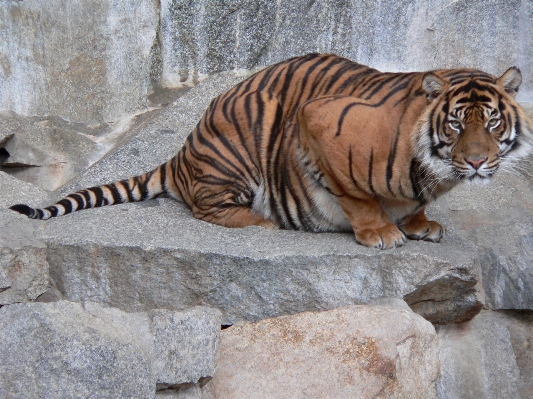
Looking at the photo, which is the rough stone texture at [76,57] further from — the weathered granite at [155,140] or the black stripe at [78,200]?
the black stripe at [78,200]

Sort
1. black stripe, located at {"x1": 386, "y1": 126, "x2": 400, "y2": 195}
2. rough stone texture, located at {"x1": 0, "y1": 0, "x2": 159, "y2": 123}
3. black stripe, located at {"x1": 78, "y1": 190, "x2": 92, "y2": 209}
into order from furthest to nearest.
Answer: rough stone texture, located at {"x1": 0, "y1": 0, "x2": 159, "y2": 123} → black stripe, located at {"x1": 78, "y1": 190, "x2": 92, "y2": 209} → black stripe, located at {"x1": 386, "y1": 126, "x2": 400, "y2": 195}

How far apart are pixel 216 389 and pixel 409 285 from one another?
100cm

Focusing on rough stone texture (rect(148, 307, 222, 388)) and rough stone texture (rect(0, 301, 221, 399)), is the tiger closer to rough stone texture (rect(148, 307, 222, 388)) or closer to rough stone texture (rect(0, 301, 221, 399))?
A: rough stone texture (rect(148, 307, 222, 388))

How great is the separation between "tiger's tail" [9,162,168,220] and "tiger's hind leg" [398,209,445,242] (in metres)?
1.44

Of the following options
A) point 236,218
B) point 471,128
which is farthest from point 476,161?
point 236,218

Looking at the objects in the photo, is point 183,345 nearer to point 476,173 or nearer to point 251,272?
point 251,272

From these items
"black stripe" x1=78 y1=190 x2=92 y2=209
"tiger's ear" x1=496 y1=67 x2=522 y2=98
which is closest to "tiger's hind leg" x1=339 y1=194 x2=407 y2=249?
"tiger's ear" x1=496 y1=67 x2=522 y2=98

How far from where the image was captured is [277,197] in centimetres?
401

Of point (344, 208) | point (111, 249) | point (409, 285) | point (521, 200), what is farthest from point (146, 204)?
point (521, 200)

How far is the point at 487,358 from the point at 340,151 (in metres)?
1.19

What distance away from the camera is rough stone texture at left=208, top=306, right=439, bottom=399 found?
279cm

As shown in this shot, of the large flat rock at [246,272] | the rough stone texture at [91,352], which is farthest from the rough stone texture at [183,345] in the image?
the large flat rock at [246,272]

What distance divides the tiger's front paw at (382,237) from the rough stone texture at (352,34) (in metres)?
2.03

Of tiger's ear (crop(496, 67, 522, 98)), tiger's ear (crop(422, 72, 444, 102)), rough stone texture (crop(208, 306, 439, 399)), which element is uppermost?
tiger's ear (crop(496, 67, 522, 98))
